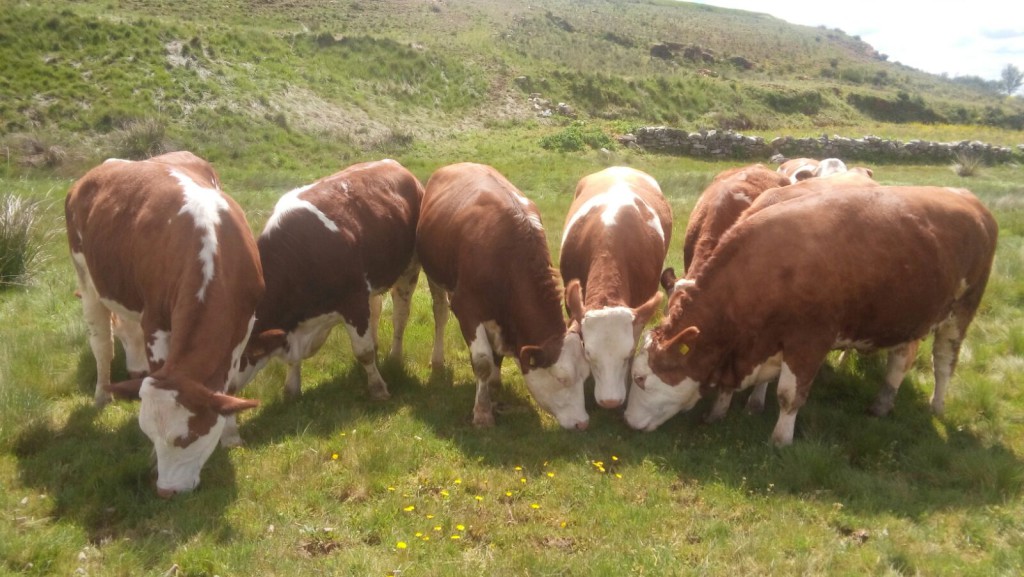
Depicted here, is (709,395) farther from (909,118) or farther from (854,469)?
(909,118)

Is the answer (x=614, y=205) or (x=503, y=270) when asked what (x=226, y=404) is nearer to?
(x=503, y=270)

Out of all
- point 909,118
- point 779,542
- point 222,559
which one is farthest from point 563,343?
point 909,118

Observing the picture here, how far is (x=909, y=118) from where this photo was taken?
48.6m

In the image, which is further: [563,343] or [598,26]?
[598,26]

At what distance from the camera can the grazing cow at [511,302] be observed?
6.54 meters

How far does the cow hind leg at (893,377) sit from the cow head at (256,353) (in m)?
5.32

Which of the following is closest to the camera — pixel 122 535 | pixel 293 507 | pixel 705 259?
pixel 122 535

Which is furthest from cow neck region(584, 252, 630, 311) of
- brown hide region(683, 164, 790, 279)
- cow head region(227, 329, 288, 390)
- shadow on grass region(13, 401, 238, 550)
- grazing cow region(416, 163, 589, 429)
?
shadow on grass region(13, 401, 238, 550)

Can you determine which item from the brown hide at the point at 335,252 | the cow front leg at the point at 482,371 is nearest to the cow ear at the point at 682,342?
the cow front leg at the point at 482,371

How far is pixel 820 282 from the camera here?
5.92 meters

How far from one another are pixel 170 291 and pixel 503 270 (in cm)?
269

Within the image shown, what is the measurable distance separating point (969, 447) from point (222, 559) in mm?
5670

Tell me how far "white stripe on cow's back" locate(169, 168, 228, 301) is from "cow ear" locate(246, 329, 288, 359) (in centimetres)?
95

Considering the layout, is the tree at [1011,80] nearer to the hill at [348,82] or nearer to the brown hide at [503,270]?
the hill at [348,82]
